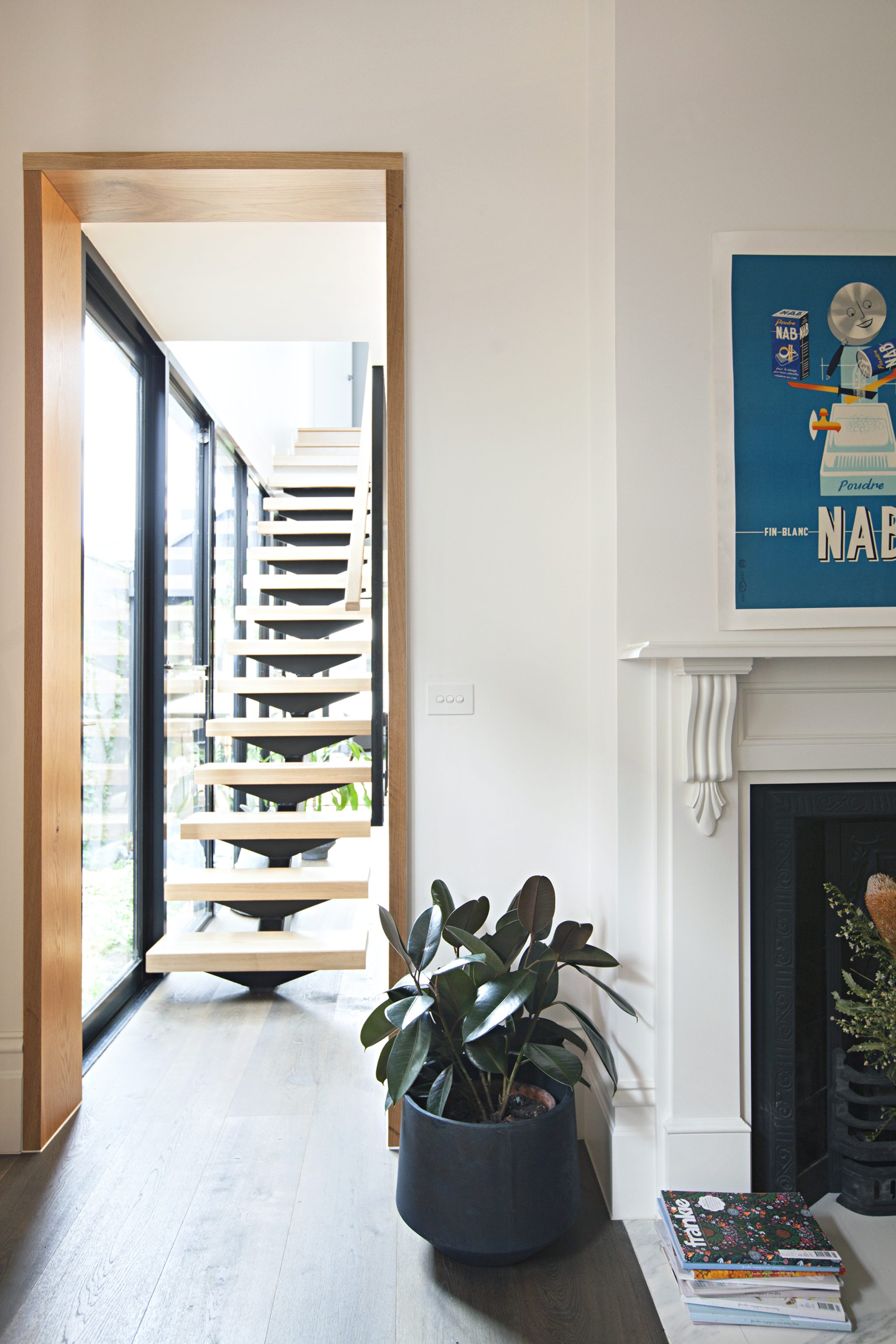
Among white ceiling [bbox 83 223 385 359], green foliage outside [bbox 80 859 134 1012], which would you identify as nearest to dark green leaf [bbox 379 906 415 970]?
green foliage outside [bbox 80 859 134 1012]

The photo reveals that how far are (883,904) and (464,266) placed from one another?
185 centimetres

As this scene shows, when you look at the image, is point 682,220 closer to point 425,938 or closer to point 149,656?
point 425,938

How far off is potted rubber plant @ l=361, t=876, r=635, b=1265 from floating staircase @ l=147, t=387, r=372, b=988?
1.32 m

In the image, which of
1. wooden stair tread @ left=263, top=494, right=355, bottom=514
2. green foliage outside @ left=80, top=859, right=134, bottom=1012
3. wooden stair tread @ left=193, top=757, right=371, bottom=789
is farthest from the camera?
wooden stair tread @ left=263, top=494, right=355, bottom=514

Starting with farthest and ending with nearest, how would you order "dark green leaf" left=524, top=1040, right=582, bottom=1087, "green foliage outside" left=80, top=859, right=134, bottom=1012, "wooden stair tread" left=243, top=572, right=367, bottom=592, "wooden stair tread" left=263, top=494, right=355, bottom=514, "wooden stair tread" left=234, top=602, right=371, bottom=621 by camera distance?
1. "wooden stair tread" left=263, top=494, right=355, bottom=514
2. "wooden stair tread" left=243, top=572, right=367, bottom=592
3. "wooden stair tread" left=234, top=602, right=371, bottom=621
4. "green foliage outside" left=80, top=859, right=134, bottom=1012
5. "dark green leaf" left=524, top=1040, right=582, bottom=1087

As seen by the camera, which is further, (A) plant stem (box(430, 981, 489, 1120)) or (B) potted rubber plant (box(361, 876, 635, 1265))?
(A) plant stem (box(430, 981, 489, 1120))

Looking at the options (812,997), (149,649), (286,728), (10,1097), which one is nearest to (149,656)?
(149,649)

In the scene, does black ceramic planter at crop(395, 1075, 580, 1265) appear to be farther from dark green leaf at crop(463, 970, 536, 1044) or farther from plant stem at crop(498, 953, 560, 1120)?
dark green leaf at crop(463, 970, 536, 1044)

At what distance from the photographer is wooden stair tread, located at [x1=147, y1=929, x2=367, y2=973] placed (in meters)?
3.08

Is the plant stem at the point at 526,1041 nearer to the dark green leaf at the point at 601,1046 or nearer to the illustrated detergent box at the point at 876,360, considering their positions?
the dark green leaf at the point at 601,1046

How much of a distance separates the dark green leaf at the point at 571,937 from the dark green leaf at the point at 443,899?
0.24 metres

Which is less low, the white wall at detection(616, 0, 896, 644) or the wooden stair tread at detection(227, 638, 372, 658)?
the white wall at detection(616, 0, 896, 644)

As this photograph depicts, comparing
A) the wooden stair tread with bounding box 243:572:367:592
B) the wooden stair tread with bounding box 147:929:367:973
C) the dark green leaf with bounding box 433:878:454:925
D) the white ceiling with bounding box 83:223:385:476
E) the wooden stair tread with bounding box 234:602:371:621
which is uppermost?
the white ceiling with bounding box 83:223:385:476

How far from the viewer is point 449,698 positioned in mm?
2166
